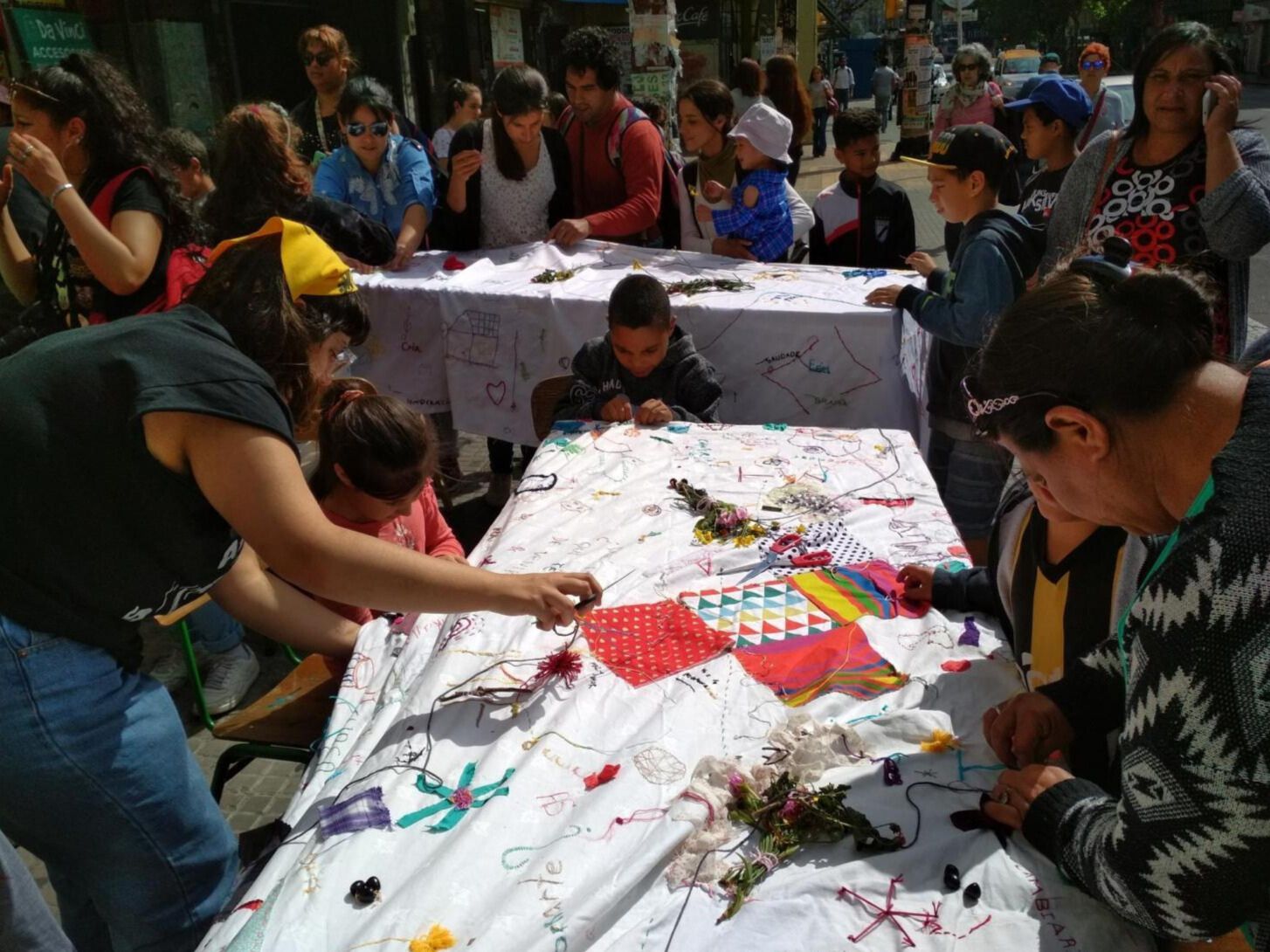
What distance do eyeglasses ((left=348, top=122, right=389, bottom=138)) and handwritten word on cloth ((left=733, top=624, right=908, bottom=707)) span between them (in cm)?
328

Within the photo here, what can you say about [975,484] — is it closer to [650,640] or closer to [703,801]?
[650,640]

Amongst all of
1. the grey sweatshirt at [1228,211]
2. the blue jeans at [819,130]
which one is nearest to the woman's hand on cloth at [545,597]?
the grey sweatshirt at [1228,211]

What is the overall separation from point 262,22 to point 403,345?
704cm

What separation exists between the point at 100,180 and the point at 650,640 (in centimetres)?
208

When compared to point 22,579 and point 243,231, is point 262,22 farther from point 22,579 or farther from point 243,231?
point 22,579

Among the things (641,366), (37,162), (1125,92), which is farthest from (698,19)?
(37,162)

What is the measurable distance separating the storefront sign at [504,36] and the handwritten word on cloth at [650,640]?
11375 mm

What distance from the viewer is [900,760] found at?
1443 millimetres

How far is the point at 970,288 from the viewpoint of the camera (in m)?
2.82

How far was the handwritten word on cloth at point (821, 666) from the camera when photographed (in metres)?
1.64

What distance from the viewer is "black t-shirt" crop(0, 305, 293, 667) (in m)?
1.33

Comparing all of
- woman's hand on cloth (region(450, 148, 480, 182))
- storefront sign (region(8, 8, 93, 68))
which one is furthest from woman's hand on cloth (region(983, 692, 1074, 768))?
storefront sign (region(8, 8, 93, 68))

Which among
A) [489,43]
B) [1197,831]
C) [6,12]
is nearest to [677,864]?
[1197,831]

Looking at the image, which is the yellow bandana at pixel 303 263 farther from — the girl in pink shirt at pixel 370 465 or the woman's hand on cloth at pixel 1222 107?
the woman's hand on cloth at pixel 1222 107
